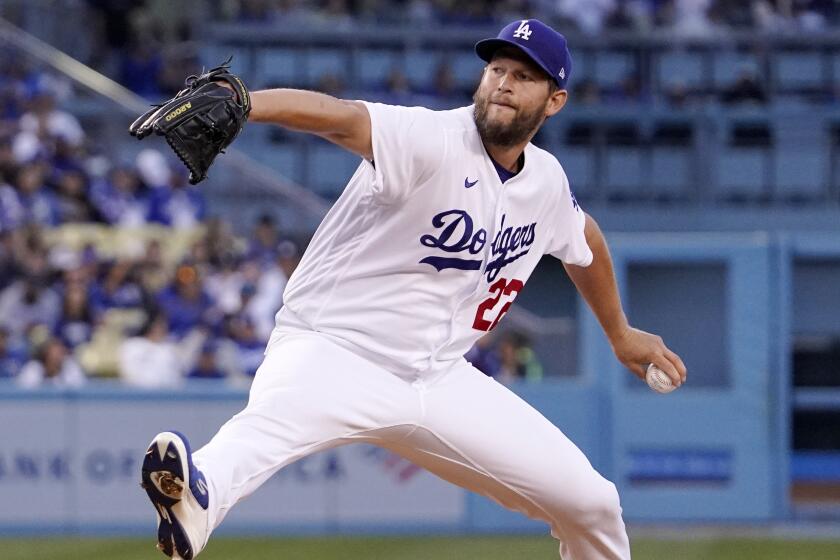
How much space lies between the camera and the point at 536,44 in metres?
4.81

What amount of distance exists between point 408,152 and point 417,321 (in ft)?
2.15

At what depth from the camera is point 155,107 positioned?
4074mm

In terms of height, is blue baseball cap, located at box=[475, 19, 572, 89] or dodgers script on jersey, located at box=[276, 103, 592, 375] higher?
blue baseball cap, located at box=[475, 19, 572, 89]

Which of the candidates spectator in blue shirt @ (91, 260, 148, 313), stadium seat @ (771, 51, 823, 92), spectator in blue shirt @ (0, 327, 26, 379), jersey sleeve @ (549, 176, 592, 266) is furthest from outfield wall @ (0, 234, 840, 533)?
jersey sleeve @ (549, 176, 592, 266)

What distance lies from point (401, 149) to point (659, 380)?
1.61 m

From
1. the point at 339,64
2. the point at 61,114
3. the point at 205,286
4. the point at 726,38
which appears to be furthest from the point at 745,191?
the point at 61,114

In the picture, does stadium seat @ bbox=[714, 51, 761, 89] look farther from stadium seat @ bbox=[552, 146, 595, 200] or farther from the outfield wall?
the outfield wall

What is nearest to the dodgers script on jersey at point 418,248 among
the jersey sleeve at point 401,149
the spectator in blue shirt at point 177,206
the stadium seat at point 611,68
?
the jersey sleeve at point 401,149

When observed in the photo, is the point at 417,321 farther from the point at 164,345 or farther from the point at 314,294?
the point at 164,345

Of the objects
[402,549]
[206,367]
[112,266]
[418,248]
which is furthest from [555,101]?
[112,266]

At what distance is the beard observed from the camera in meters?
4.88

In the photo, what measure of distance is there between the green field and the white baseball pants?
383 cm

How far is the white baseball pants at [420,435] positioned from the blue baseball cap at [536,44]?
1126 millimetres

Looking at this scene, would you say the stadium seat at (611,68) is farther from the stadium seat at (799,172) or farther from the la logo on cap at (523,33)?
the la logo on cap at (523,33)
